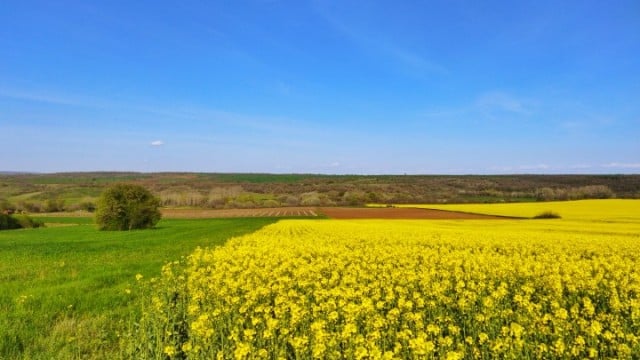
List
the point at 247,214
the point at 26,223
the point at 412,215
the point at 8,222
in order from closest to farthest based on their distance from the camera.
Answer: the point at 412,215 < the point at 8,222 < the point at 26,223 < the point at 247,214

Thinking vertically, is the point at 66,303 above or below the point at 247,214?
above

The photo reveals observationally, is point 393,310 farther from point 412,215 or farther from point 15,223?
point 15,223

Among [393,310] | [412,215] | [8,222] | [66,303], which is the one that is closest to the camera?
[393,310]

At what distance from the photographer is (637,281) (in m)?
9.78

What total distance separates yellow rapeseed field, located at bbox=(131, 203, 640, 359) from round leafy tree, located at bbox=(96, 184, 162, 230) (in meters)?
39.2

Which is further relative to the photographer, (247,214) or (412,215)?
(247,214)

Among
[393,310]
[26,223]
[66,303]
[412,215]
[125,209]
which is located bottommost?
[26,223]

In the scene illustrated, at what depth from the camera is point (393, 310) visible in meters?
6.33

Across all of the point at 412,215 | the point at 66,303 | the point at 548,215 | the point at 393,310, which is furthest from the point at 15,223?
the point at 393,310

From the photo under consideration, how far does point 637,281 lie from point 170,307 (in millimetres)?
9640

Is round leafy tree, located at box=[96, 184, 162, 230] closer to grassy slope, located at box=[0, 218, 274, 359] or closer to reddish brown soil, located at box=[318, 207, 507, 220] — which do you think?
reddish brown soil, located at box=[318, 207, 507, 220]

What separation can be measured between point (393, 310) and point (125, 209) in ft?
158

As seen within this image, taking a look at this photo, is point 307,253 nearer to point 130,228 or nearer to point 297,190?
point 130,228

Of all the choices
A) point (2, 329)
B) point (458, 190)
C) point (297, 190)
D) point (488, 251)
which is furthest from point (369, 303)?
point (297, 190)
